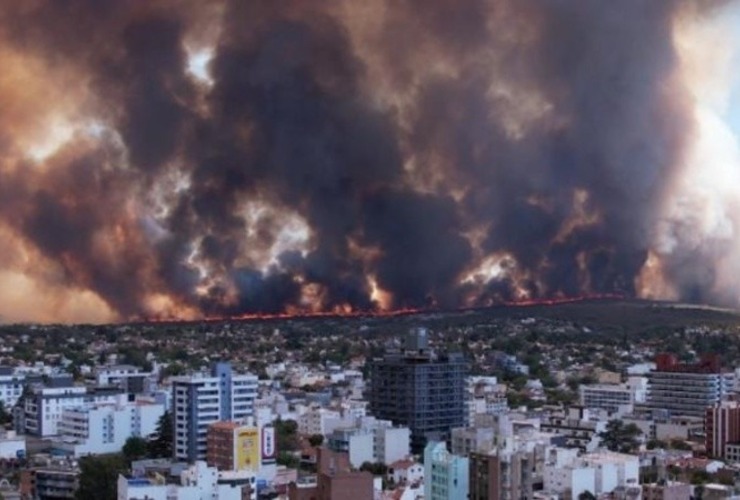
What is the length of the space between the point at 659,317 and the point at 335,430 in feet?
68.1

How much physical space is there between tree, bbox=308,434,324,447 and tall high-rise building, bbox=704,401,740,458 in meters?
4.24

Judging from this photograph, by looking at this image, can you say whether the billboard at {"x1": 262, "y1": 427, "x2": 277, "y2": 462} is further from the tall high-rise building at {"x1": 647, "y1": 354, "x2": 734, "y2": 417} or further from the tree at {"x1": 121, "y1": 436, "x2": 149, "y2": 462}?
the tall high-rise building at {"x1": 647, "y1": 354, "x2": 734, "y2": 417}

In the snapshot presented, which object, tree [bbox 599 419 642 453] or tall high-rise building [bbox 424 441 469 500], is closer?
tall high-rise building [bbox 424 441 469 500]

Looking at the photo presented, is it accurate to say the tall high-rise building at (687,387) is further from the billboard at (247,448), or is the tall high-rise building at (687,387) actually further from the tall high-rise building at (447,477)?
the tall high-rise building at (447,477)

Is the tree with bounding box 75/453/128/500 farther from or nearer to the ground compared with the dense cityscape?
nearer to the ground

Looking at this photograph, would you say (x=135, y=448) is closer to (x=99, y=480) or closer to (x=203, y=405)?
(x=203, y=405)

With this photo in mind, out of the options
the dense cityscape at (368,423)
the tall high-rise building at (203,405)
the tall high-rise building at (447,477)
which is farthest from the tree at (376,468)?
the tall high-rise building at (447,477)

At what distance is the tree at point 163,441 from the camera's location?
18.4m

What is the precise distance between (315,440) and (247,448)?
10.4ft

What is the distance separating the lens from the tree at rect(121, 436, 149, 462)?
59.9 feet

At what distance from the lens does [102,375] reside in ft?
87.0

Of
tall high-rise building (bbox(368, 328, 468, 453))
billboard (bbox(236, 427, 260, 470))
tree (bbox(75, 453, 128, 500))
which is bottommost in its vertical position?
tree (bbox(75, 453, 128, 500))

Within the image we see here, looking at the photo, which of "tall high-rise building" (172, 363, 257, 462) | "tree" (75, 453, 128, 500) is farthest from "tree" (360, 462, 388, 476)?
"tree" (75, 453, 128, 500)

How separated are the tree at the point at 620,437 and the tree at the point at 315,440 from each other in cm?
312
